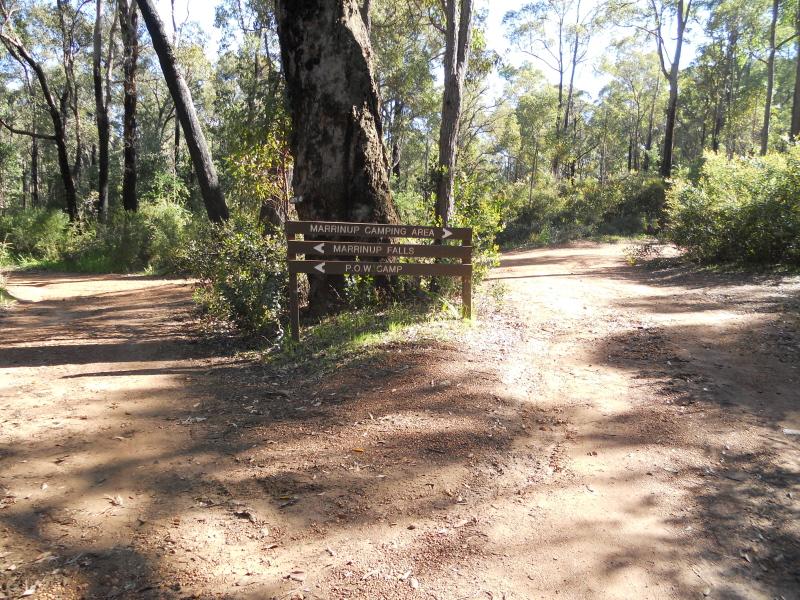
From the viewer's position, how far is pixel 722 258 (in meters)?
11.9

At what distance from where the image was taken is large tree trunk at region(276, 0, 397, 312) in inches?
291

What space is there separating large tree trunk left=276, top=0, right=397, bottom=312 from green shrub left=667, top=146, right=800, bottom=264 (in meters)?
7.31

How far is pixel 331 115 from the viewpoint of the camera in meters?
7.55

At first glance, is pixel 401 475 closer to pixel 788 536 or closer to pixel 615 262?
pixel 788 536

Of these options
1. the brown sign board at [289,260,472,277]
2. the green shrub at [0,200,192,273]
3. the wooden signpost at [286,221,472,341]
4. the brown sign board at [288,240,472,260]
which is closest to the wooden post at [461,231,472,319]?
the wooden signpost at [286,221,472,341]

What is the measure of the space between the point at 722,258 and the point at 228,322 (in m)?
9.96

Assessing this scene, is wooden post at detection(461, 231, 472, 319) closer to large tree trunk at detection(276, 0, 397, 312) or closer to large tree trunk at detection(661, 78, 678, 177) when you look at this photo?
large tree trunk at detection(276, 0, 397, 312)

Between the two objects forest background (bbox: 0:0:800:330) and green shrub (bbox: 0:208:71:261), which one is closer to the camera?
forest background (bbox: 0:0:800:330)

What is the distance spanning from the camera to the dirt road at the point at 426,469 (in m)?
2.85

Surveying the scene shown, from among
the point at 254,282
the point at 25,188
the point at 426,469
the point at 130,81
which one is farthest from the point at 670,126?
the point at 25,188

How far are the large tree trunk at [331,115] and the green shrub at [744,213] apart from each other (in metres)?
7.31

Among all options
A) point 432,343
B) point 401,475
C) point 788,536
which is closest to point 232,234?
point 432,343

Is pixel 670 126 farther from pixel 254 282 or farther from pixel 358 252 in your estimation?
pixel 254 282

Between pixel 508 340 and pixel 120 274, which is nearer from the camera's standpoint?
pixel 508 340
